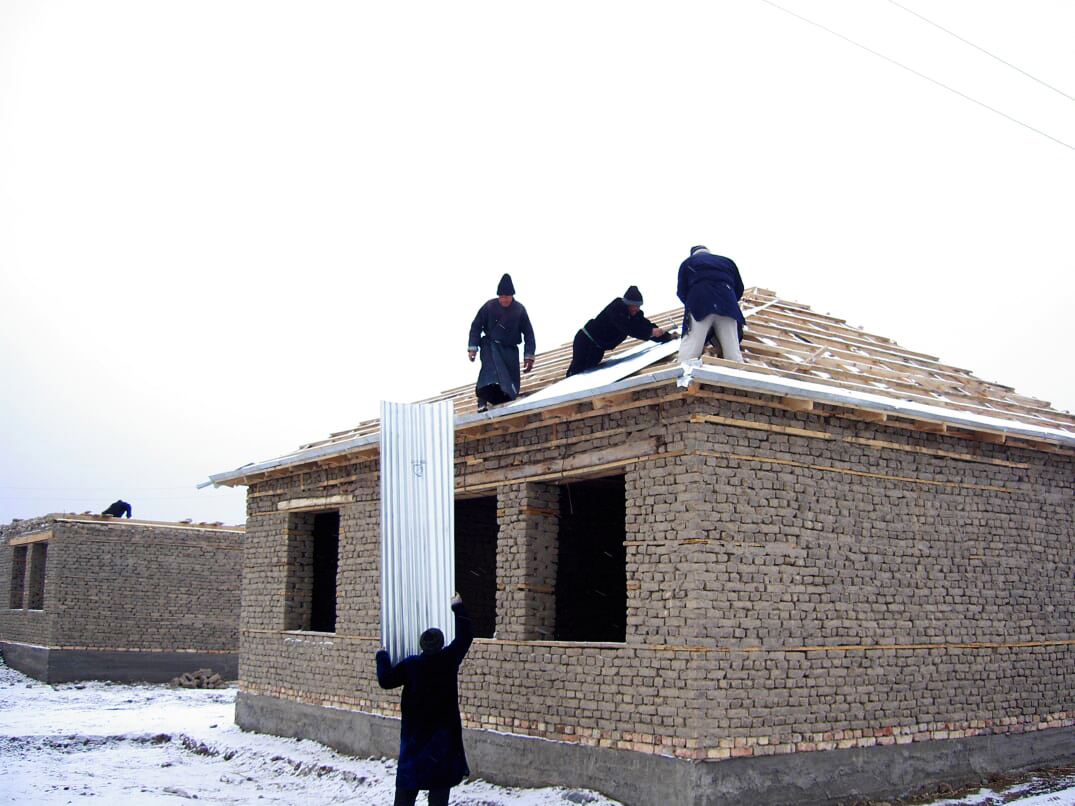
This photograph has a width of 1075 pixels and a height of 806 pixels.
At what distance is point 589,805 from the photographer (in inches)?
358

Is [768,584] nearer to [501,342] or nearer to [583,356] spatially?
[583,356]

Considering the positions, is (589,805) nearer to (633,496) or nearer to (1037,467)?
(633,496)

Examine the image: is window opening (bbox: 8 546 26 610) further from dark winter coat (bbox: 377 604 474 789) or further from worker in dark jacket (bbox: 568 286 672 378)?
dark winter coat (bbox: 377 604 474 789)

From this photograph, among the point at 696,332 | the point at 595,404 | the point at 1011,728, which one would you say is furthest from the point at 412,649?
the point at 1011,728

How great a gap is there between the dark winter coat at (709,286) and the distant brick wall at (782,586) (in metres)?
1.01

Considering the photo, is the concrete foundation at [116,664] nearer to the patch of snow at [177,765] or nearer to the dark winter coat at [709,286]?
the patch of snow at [177,765]

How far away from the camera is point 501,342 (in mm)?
→ 11609

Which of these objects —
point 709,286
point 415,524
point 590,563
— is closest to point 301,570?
point 590,563

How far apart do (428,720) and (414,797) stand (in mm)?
594

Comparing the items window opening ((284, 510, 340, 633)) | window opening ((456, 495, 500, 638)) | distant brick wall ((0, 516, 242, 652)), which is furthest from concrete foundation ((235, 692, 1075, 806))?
distant brick wall ((0, 516, 242, 652))

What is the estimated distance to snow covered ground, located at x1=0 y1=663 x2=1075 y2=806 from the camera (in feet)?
33.8

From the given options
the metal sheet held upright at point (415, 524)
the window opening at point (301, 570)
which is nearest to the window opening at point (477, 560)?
the window opening at point (301, 570)

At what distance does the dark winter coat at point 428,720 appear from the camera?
809 cm

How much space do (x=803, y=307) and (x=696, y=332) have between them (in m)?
4.63
